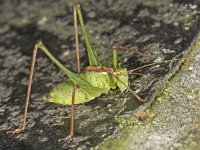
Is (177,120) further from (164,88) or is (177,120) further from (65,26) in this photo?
(65,26)

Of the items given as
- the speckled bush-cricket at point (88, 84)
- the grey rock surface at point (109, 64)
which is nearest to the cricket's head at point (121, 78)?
the speckled bush-cricket at point (88, 84)

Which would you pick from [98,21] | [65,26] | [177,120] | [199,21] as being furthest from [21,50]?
[177,120]

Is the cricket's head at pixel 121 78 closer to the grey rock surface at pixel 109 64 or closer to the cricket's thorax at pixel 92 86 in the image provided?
the cricket's thorax at pixel 92 86

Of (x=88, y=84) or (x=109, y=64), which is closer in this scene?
(x=88, y=84)

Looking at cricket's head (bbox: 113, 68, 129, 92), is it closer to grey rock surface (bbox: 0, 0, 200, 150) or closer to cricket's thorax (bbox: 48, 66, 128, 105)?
cricket's thorax (bbox: 48, 66, 128, 105)

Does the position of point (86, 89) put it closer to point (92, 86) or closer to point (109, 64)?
point (92, 86)

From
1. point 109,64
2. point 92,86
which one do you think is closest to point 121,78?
point 92,86

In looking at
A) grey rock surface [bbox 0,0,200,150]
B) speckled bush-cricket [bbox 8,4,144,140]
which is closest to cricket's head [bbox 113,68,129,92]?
speckled bush-cricket [bbox 8,4,144,140]
